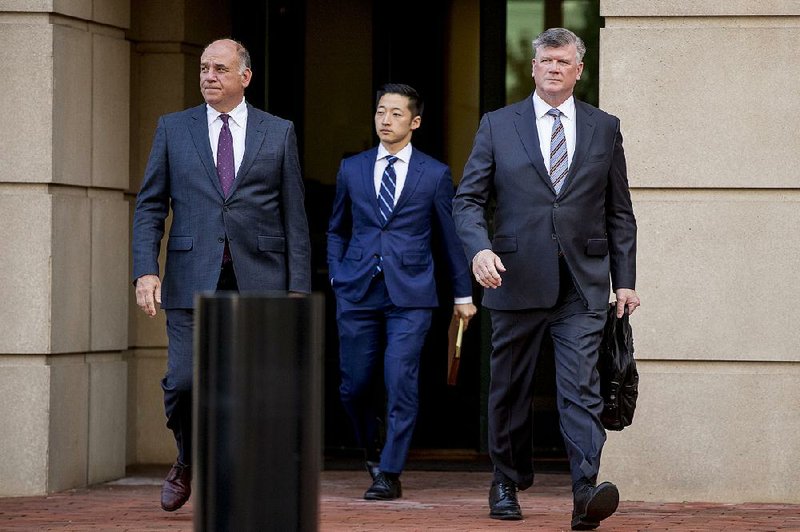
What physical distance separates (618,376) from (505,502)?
2.78ft

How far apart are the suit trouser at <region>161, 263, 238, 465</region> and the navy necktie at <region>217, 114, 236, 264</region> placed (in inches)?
15.2

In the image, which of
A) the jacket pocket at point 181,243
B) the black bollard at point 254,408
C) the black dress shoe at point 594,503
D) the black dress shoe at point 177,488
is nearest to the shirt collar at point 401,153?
the jacket pocket at point 181,243

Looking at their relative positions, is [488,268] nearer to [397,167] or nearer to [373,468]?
[397,167]

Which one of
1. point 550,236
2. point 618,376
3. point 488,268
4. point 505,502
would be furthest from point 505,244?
point 505,502

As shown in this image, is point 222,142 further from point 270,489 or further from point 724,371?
point 270,489

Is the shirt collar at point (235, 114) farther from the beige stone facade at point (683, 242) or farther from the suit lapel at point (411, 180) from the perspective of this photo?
the beige stone facade at point (683, 242)

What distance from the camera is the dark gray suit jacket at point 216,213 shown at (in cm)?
750

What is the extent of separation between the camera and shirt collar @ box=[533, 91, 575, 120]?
736 centimetres

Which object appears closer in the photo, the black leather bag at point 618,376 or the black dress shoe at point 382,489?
the black leather bag at point 618,376

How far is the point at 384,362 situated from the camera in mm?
8641

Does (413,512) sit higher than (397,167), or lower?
lower

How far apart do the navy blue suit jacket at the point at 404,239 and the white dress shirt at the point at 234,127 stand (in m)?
1.14

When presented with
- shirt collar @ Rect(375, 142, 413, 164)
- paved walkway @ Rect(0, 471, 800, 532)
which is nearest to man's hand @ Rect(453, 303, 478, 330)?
shirt collar @ Rect(375, 142, 413, 164)

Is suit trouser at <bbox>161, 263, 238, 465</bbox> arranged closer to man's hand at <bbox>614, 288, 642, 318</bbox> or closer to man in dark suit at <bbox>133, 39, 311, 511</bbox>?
man in dark suit at <bbox>133, 39, 311, 511</bbox>
